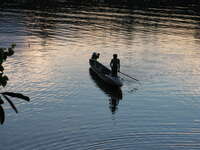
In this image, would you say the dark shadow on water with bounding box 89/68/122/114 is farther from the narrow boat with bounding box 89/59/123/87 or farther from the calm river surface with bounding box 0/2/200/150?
the narrow boat with bounding box 89/59/123/87

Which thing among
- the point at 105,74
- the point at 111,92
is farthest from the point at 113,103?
the point at 105,74

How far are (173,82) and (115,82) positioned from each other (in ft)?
23.3

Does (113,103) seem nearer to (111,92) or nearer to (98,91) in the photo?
(111,92)

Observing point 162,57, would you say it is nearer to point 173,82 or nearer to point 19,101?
point 173,82

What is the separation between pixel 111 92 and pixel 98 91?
1.20 meters

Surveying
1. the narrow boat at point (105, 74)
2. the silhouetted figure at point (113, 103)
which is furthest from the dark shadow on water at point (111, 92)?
the narrow boat at point (105, 74)

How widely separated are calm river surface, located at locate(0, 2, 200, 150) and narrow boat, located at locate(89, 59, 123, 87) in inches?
31.2

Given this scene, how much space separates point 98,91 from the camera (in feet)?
121

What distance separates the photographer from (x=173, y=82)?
1609 inches

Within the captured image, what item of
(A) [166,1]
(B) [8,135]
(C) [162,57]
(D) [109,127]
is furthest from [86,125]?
(A) [166,1]

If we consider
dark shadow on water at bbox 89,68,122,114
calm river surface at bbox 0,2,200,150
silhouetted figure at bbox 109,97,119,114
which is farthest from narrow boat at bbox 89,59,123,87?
silhouetted figure at bbox 109,97,119,114

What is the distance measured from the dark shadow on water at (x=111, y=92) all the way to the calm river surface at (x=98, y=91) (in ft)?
0.30

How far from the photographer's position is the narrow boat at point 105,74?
122 feet

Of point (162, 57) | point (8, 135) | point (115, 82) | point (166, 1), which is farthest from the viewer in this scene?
point (166, 1)
